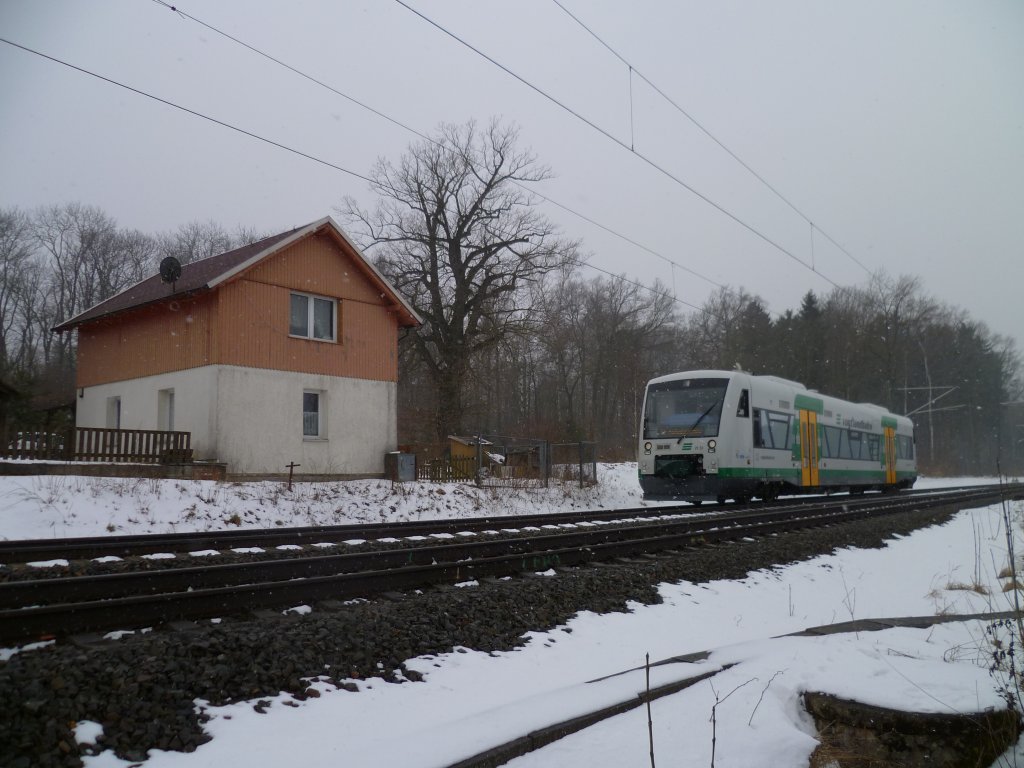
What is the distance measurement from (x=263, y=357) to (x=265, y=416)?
157 cm

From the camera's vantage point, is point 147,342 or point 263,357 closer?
point 263,357

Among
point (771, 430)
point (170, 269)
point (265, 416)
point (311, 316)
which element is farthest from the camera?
point (311, 316)

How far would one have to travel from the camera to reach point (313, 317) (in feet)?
71.6

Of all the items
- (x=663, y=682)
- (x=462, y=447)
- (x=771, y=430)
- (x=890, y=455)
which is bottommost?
(x=663, y=682)

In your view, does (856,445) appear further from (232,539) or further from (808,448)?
(232,539)

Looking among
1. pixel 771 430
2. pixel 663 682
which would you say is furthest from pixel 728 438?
pixel 663 682

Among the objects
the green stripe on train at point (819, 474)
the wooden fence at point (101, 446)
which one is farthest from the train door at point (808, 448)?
the wooden fence at point (101, 446)

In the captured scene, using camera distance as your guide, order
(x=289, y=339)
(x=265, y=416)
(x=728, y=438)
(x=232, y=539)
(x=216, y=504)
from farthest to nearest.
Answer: (x=289, y=339) → (x=265, y=416) → (x=728, y=438) → (x=216, y=504) → (x=232, y=539)

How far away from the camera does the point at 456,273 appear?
115 feet

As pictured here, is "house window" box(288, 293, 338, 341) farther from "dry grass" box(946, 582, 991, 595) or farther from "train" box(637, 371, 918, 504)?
"dry grass" box(946, 582, 991, 595)

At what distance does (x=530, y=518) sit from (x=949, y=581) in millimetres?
6477

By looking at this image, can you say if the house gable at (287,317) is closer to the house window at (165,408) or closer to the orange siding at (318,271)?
the orange siding at (318,271)

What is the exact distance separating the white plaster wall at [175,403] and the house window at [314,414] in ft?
9.14

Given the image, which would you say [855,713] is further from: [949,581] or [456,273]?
[456,273]
